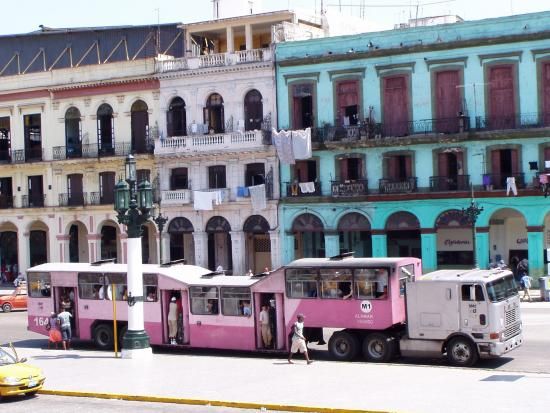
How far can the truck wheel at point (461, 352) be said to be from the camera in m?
24.3

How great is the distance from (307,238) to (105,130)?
13719 millimetres

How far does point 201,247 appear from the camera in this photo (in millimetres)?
52188

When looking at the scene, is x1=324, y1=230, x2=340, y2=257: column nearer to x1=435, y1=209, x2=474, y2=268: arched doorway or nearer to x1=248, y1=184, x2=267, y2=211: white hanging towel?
x1=248, y1=184, x2=267, y2=211: white hanging towel

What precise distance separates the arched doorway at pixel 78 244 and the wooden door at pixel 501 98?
26.1 metres

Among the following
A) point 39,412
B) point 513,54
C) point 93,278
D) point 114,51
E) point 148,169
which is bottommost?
point 39,412

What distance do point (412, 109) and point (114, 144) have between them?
17.9 meters

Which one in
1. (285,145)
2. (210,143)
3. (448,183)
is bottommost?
(448,183)

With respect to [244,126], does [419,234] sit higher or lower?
lower

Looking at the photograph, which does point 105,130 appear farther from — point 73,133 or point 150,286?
point 150,286

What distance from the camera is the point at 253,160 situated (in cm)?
5044

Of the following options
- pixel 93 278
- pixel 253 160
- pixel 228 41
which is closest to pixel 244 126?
pixel 253 160

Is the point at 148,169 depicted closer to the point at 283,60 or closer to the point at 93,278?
the point at 283,60

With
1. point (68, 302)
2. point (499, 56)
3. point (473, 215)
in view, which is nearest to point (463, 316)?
point (68, 302)

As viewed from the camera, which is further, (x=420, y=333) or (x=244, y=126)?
(x=244, y=126)
